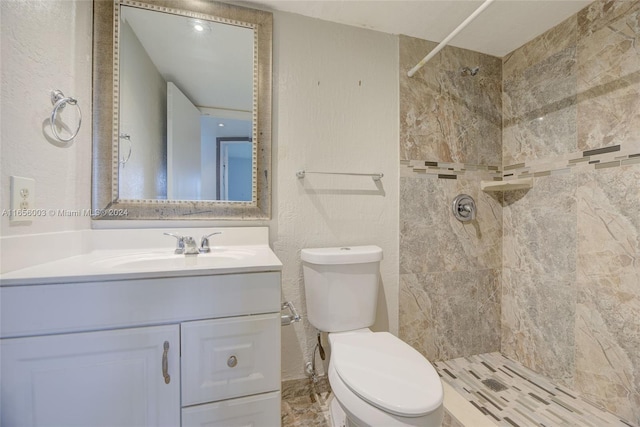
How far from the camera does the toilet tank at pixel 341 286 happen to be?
49.3 inches

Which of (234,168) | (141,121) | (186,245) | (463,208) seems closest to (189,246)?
(186,245)

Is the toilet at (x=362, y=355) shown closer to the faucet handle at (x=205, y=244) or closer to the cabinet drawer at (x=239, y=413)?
the cabinet drawer at (x=239, y=413)

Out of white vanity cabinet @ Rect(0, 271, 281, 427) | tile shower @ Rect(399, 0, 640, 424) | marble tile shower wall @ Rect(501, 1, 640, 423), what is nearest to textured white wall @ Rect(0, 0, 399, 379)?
tile shower @ Rect(399, 0, 640, 424)

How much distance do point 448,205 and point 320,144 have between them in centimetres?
86

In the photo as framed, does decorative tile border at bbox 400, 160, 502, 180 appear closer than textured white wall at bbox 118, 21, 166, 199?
No

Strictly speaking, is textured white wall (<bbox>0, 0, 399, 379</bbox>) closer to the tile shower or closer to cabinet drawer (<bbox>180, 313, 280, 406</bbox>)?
the tile shower

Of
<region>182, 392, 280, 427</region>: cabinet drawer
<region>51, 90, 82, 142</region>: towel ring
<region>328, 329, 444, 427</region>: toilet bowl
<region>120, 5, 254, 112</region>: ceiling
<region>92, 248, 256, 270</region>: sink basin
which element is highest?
<region>120, 5, 254, 112</region>: ceiling

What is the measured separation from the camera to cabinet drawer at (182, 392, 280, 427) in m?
0.80

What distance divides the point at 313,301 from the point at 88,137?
120 cm

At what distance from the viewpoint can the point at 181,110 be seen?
1255 mm

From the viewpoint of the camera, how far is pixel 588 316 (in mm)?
1325

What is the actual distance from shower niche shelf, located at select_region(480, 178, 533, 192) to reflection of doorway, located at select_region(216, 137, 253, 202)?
140cm

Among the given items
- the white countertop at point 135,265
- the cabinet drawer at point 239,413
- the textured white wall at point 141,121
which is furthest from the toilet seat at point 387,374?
the textured white wall at point 141,121

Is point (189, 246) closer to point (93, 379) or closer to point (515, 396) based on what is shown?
point (93, 379)
